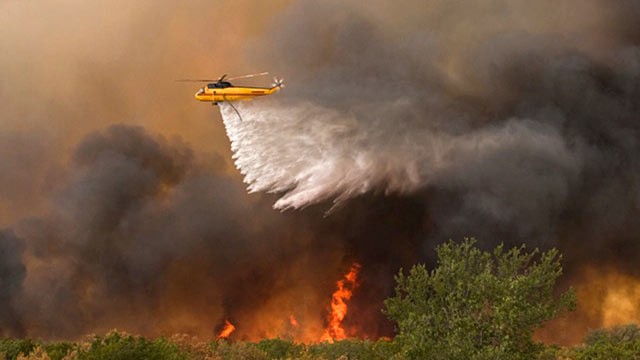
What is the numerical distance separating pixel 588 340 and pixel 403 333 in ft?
324

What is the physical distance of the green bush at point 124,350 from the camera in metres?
50.4

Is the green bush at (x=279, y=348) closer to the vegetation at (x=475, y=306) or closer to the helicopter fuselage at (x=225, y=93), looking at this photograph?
the helicopter fuselage at (x=225, y=93)

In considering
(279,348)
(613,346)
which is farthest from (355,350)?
(613,346)

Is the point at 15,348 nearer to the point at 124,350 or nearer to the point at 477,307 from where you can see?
the point at 124,350

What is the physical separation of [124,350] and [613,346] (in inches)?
2652

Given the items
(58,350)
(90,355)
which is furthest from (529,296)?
(58,350)

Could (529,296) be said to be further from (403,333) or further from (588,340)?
(588,340)

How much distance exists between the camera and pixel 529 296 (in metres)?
38.3

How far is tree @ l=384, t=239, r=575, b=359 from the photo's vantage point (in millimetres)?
35625

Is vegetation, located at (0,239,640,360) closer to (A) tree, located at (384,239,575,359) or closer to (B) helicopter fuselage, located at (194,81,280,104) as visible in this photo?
(A) tree, located at (384,239,575,359)

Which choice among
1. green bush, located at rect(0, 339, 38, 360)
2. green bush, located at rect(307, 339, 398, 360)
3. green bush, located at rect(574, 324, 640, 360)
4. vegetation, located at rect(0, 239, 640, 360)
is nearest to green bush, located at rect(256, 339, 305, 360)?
green bush, located at rect(307, 339, 398, 360)

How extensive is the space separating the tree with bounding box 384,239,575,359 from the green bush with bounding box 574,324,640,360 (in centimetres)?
4424

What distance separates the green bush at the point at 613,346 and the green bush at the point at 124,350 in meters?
52.6

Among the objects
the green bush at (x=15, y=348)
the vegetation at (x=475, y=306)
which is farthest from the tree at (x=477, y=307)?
the green bush at (x=15, y=348)
